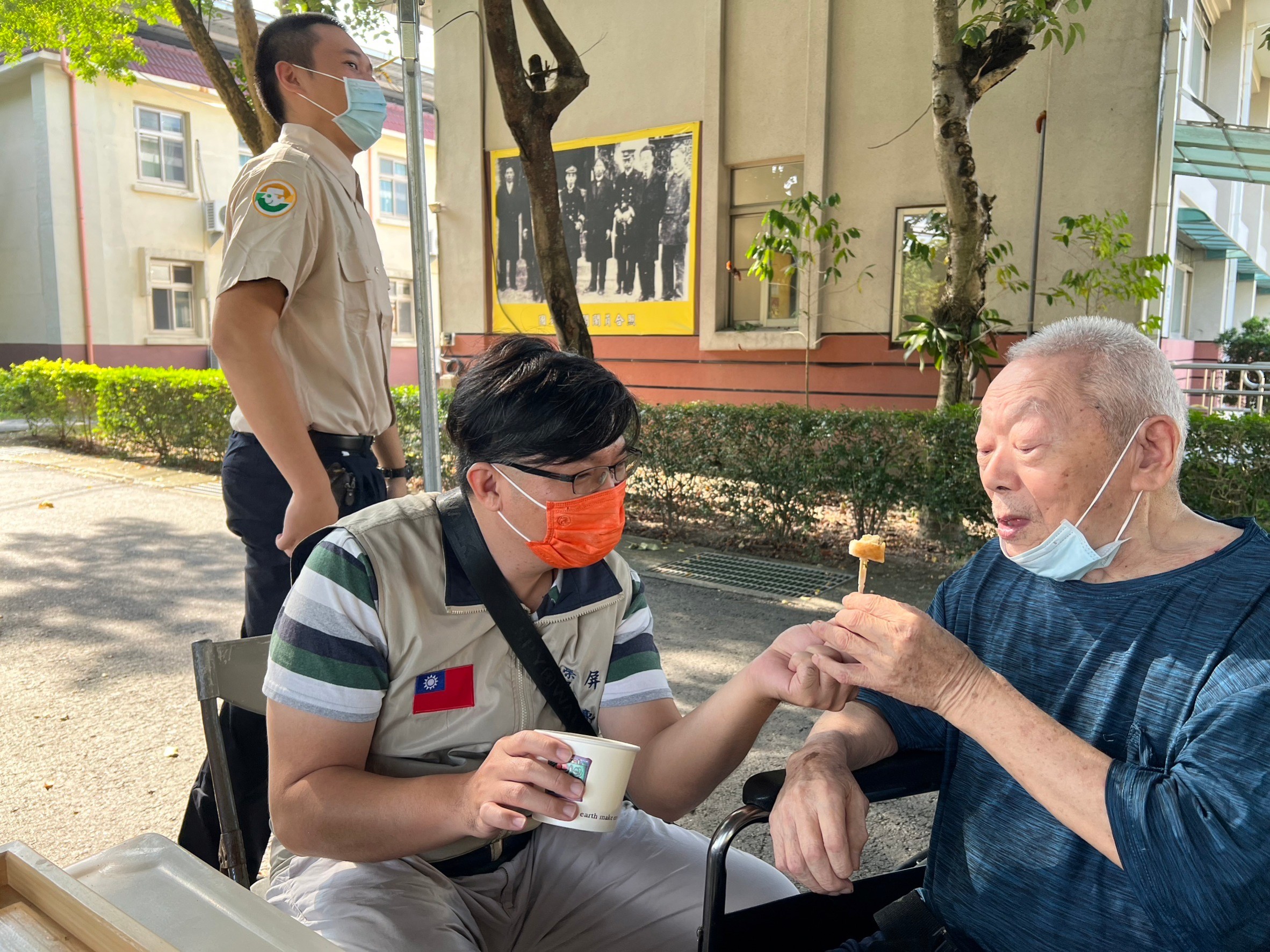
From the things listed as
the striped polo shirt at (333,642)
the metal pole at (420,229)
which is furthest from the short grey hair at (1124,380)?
the metal pole at (420,229)

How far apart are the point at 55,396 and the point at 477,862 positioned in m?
14.3

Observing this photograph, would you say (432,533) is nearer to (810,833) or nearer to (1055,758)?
(810,833)

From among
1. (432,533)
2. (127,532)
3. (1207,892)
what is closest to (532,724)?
(432,533)

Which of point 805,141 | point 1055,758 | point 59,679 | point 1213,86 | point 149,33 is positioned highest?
point 149,33

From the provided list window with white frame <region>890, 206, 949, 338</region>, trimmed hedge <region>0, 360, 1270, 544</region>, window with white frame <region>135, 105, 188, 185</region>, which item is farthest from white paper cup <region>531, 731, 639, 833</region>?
window with white frame <region>135, 105, 188, 185</region>

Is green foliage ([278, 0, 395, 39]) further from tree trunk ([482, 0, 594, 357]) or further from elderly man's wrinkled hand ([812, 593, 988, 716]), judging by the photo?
elderly man's wrinkled hand ([812, 593, 988, 716])

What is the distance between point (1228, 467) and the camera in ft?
18.9

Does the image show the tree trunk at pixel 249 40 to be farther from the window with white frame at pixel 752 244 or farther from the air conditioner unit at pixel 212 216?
the air conditioner unit at pixel 212 216

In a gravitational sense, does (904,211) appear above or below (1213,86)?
below

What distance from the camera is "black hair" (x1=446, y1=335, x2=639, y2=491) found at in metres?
1.83

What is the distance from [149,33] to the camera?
2117cm

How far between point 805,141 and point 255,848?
392 inches

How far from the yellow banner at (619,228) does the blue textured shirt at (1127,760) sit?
1021cm

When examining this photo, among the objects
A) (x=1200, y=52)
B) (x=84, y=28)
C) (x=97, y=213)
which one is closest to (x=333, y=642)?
(x=84, y=28)
